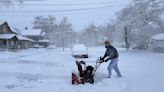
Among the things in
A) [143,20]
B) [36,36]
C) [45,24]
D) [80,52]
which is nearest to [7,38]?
[143,20]

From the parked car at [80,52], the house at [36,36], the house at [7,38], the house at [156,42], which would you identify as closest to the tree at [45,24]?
the house at [36,36]

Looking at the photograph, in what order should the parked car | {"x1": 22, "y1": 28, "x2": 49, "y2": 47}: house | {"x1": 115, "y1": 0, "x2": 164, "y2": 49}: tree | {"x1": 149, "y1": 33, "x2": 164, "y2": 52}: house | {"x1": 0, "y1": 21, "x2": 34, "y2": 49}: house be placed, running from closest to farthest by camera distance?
the parked car → {"x1": 115, "y1": 0, "x2": 164, "y2": 49}: tree → {"x1": 149, "y1": 33, "x2": 164, "y2": 52}: house → {"x1": 0, "y1": 21, "x2": 34, "y2": 49}: house → {"x1": 22, "y1": 28, "x2": 49, "y2": 47}: house

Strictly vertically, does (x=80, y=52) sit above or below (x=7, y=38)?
below

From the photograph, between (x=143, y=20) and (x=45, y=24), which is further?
(x=45, y=24)

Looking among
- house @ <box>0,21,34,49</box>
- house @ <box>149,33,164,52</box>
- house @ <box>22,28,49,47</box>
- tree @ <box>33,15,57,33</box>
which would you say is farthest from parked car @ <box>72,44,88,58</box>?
tree @ <box>33,15,57,33</box>

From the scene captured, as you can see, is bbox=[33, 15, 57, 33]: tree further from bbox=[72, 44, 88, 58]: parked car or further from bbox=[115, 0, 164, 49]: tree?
bbox=[72, 44, 88, 58]: parked car

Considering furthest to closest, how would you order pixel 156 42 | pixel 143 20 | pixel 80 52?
pixel 156 42, pixel 143 20, pixel 80 52

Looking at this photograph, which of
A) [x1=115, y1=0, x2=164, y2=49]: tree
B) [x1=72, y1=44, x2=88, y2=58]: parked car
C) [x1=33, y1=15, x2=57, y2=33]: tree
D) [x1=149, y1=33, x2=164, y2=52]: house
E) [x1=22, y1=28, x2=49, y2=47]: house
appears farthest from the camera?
[x1=33, y1=15, x2=57, y2=33]: tree

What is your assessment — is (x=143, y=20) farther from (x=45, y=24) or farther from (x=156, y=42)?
(x=45, y=24)

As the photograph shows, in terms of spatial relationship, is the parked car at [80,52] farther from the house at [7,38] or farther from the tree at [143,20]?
the house at [7,38]

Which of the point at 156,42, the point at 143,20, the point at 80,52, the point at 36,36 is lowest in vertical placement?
the point at 80,52

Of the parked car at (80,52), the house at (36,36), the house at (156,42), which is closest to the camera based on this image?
the parked car at (80,52)

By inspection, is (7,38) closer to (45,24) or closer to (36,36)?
(36,36)

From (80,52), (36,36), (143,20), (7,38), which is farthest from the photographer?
(36,36)
